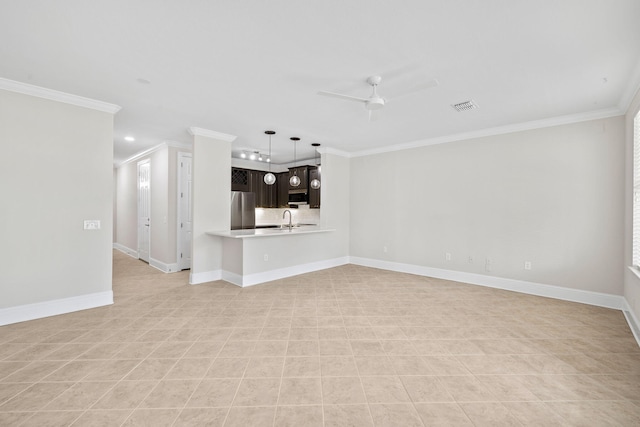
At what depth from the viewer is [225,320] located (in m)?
3.42

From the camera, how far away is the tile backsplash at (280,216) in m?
8.27

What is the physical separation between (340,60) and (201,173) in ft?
11.1

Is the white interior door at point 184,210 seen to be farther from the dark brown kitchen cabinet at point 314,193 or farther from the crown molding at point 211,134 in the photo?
the dark brown kitchen cabinet at point 314,193

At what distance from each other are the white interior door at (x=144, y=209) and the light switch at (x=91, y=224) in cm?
311

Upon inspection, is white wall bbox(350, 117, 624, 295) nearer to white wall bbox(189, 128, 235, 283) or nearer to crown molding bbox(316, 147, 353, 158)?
crown molding bbox(316, 147, 353, 158)

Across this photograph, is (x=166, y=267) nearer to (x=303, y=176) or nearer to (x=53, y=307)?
(x=53, y=307)

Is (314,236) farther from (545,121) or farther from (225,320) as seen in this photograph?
(545,121)

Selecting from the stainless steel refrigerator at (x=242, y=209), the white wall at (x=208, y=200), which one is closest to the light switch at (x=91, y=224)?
the white wall at (x=208, y=200)

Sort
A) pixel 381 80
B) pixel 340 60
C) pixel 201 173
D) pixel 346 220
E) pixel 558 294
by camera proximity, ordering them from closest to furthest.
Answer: pixel 340 60 < pixel 381 80 < pixel 558 294 < pixel 201 173 < pixel 346 220

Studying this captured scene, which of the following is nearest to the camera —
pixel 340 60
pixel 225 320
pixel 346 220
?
pixel 340 60

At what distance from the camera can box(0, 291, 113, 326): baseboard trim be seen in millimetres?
3256

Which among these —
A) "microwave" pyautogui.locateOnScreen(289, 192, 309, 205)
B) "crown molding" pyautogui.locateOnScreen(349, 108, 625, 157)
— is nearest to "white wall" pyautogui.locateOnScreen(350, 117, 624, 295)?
"crown molding" pyautogui.locateOnScreen(349, 108, 625, 157)

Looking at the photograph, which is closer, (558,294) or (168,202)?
(558,294)

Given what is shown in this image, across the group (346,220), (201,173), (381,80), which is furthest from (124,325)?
(346,220)
